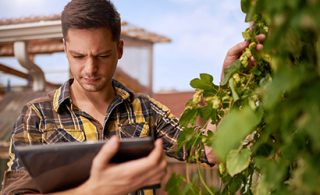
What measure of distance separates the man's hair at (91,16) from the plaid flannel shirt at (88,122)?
20 centimetres

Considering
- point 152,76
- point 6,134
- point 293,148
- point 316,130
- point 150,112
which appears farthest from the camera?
point 152,76

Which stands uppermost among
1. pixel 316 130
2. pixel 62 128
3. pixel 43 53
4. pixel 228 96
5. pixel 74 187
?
pixel 316 130

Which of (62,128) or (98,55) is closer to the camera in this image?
(98,55)

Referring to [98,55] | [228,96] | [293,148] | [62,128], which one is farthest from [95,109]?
[293,148]

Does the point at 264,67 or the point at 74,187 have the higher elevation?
the point at 264,67

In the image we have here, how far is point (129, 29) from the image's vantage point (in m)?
6.78

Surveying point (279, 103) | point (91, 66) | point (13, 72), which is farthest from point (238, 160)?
point (13, 72)

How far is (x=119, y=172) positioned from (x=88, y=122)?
2.53 feet

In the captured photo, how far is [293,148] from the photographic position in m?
0.59

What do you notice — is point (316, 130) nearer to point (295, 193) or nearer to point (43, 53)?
point (295, 193)

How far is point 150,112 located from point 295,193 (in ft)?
3.51

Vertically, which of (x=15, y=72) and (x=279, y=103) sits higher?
(x=279, y=103)

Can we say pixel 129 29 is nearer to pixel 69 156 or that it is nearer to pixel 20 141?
pixel 20 141

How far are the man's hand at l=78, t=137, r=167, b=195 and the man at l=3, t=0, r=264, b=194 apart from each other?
381mm
